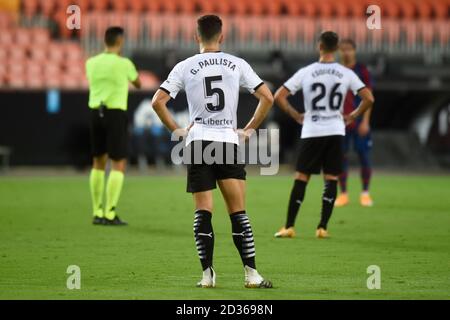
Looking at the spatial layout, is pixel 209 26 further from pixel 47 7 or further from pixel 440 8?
pixel 440 8

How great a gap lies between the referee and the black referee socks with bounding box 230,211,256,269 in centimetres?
512

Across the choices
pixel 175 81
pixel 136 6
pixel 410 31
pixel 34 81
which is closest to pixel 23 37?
pixel 34 81

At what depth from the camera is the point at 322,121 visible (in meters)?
11.4

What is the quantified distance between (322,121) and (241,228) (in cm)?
375

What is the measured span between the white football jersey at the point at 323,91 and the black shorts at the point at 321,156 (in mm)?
74

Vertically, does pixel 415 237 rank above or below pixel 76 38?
below

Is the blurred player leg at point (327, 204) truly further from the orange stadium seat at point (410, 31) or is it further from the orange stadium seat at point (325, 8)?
the orange stadium seat at point (325, 8)

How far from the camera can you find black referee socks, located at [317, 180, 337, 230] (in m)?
11.3

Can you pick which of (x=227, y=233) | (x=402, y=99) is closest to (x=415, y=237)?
(x=227, y=233)

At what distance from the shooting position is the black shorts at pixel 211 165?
7.80m
